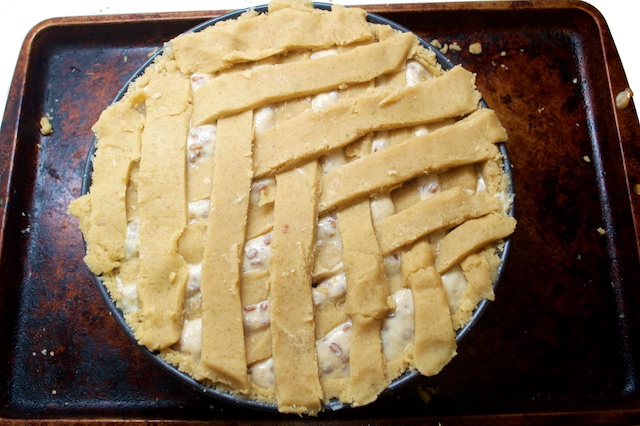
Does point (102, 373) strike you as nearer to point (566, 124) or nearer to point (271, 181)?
point (271, 181)

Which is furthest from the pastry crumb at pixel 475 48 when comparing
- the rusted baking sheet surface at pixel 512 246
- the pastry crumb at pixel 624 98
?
the pastry crumb at pixel 624 98

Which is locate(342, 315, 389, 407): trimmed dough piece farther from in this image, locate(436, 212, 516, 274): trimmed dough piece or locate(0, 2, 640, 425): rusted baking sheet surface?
locate(0, 2, 640, 425): rusted baking sheet surface

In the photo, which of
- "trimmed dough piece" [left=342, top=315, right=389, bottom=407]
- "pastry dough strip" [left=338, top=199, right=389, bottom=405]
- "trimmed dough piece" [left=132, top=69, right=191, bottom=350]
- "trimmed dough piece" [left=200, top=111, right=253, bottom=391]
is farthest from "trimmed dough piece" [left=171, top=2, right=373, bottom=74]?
"trimmed dough piece" [left=342, top=315, right=389, bottom=407]

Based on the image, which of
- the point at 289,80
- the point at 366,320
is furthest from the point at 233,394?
the point at 289,80

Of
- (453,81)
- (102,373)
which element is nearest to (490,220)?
(453,81)

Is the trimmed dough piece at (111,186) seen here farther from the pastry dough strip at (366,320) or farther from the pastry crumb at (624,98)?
the pastry crumb at (624,98)

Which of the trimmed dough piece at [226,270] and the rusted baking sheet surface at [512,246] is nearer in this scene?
the trimmed dough piece at [226,270]
